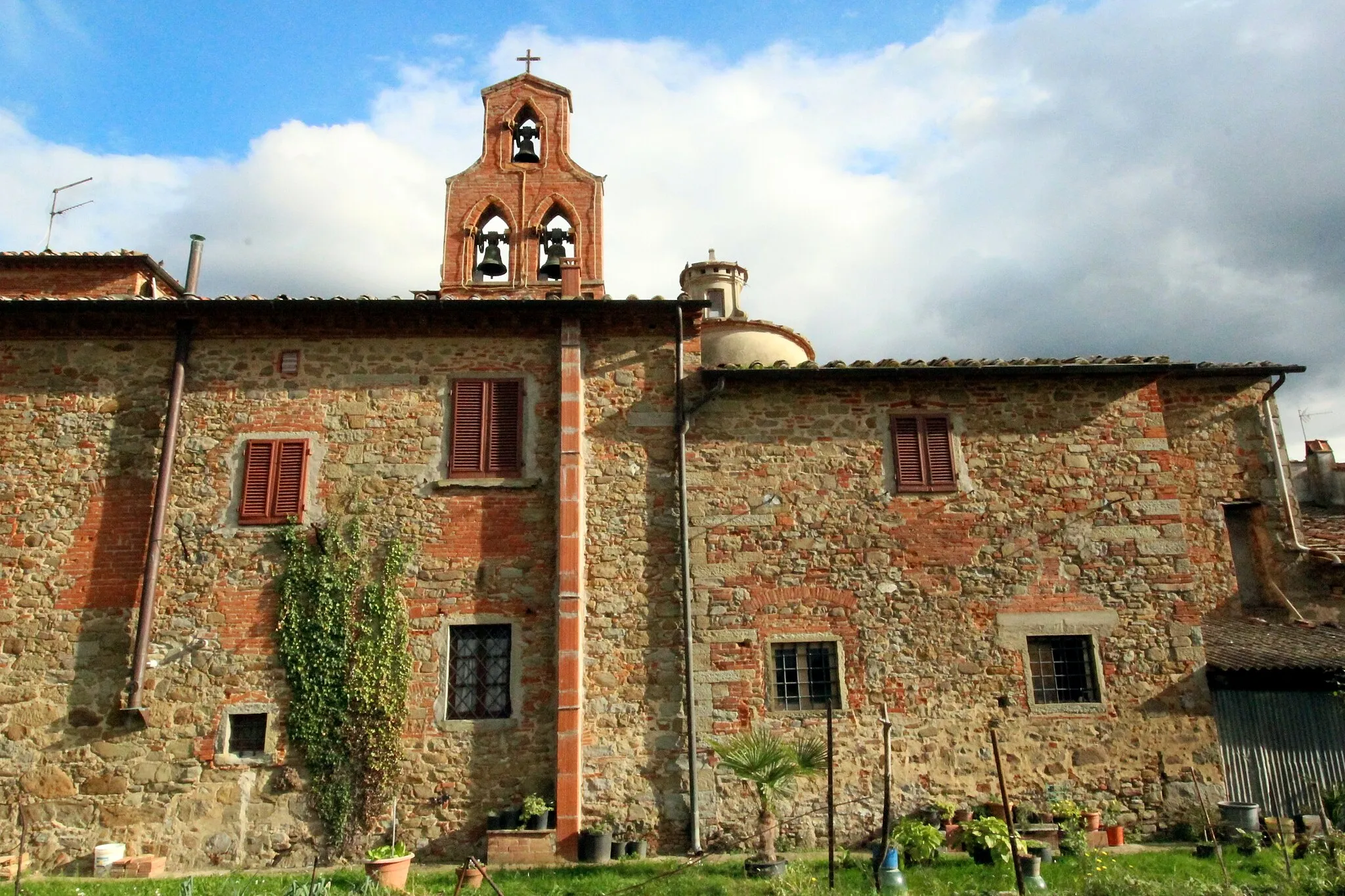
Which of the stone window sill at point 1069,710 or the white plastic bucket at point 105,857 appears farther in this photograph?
the stone window sill at point 1069,710

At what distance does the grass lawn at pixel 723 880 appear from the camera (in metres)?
9.00

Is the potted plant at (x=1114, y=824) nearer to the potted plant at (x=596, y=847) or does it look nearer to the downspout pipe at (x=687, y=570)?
the downspout pipe at (x=687, y=570)

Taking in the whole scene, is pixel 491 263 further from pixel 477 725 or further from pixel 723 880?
pixel 723 880

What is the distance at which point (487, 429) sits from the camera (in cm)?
1297

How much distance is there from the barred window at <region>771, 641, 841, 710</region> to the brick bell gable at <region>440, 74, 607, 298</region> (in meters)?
6.50

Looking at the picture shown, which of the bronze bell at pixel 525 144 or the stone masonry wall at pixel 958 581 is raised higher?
the bronze bell at pixel 525 144

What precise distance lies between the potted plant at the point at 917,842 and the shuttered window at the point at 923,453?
470 cm

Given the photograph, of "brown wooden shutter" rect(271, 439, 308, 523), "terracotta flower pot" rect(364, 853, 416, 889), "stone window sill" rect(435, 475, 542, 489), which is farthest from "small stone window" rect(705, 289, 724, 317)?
"terracotta flower pot" rect(364, 853, 416, 889)

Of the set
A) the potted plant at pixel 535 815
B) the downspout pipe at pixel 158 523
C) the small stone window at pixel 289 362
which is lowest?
the potted plant at pixel 535 815

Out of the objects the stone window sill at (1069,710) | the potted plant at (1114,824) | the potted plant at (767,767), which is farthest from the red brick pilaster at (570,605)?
the potted plant at (1114,824)

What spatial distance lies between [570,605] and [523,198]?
7.55m

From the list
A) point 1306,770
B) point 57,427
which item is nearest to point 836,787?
point 1306,770

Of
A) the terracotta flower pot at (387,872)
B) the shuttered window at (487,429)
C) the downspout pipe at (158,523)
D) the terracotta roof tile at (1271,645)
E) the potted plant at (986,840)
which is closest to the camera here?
the terracotta flower pot at (387,872)

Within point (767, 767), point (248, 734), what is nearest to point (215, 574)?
point (248, 734)
